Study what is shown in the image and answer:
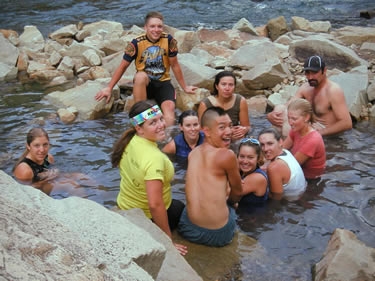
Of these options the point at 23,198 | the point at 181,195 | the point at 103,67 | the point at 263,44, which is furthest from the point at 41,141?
the point at 263,44

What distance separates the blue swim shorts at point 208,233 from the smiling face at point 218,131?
0.70m

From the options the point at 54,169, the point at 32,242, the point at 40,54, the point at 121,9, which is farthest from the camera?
the point at 121,9

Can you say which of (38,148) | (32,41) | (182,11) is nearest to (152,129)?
(38,148)

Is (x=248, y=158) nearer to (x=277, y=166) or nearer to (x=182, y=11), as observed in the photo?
(x=277, y=166)

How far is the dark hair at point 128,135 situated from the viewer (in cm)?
392

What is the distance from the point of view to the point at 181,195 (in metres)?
5.22

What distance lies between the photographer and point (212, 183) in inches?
151

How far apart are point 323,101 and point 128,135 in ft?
11.0

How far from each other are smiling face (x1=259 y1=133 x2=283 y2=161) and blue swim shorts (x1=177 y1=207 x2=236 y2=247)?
994 mm

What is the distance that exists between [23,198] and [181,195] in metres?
2.74

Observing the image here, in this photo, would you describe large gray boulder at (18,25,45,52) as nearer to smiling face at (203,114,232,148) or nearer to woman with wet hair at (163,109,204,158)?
woman with wet hair at (163,109,204,158)

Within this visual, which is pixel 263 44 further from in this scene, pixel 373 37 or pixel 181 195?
pixel 181 195

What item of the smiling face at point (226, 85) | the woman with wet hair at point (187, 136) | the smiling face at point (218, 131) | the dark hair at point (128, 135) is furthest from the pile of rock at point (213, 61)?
the smiling face at point (218, 131)

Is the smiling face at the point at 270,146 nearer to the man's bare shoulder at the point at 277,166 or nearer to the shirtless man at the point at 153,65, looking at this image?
the man's bare shoulder at the point at 277,166
